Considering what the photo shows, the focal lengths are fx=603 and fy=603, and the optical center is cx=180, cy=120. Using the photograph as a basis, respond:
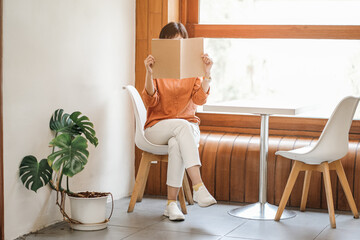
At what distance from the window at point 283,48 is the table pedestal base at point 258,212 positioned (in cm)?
92

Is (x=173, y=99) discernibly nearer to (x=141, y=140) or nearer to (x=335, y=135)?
(x=141, y=140)

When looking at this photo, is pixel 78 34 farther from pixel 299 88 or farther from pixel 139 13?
pixel 299 88

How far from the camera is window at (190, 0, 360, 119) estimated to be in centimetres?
448

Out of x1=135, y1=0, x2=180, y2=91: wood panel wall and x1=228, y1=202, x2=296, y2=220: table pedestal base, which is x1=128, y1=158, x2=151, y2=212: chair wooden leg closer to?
x1=228, y1=202, x2=296, y2=220: table pedestal base

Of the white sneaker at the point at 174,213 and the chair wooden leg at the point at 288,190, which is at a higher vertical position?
the chair wooden leg at the point at 288,190

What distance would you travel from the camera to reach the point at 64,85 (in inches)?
147

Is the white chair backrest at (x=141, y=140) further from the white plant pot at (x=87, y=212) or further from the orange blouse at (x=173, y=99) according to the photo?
the white plant pot at (x=87, y=212)

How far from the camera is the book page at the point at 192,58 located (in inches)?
145

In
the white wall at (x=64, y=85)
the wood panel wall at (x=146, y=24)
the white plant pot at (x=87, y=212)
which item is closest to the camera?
the white wall at (x=64, y=85)

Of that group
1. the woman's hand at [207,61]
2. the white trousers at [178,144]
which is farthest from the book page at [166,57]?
the white trousers at [178,144]

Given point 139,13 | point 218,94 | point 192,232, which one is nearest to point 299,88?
point 218,94

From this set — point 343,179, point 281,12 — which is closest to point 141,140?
point 343,179

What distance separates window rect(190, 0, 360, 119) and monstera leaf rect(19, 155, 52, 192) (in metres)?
1.83

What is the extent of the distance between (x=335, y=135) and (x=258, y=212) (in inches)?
28.7
